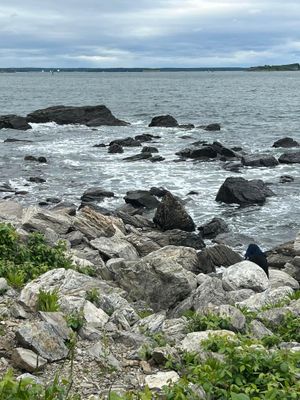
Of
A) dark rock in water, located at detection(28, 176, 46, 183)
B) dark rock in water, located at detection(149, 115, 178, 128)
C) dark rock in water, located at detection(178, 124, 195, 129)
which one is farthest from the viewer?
dark rock in water, located at detection(149, 115, 178, 128)

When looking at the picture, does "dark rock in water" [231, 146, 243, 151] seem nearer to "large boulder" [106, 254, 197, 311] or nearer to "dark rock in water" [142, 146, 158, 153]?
"dark rock in water" [142, 146, 158, 153]

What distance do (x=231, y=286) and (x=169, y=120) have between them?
44.9 metres

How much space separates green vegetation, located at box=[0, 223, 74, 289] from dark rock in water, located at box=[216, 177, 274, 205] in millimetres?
15010

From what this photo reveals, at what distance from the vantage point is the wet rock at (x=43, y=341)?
642 centimetres

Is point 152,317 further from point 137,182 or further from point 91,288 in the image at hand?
point 137,182

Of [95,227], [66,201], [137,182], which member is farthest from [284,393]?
[137,182]

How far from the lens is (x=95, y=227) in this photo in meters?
17.2

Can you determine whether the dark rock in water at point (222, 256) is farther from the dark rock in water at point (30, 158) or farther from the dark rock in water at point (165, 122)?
the dark rock in water at point (165, 122)

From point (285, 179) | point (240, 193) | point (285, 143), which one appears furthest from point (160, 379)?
point (285, 143)

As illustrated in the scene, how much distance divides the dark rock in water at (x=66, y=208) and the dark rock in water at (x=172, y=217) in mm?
3062

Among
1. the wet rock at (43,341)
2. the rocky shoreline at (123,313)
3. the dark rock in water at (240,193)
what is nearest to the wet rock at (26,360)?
the rocky shoreline at (123,313)

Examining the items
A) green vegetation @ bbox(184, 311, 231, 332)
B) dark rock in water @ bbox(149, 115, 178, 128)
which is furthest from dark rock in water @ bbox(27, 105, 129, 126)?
green vegetation @ bbox(184, 311, 231, 332)

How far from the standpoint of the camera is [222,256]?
1650 centimetres

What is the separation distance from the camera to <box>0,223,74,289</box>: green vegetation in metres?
9.69
